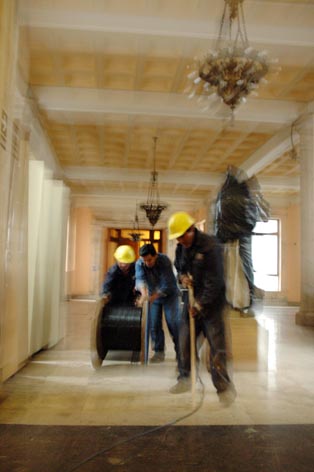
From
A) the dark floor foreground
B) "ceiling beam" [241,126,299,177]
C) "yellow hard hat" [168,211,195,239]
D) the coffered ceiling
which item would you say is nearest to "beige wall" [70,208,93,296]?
the coffered ceiling

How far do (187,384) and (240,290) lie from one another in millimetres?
1451

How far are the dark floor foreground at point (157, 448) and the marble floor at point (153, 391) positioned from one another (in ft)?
0.48

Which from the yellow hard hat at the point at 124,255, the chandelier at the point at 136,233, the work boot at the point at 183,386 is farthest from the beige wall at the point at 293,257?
the work boot at the point at 183,386

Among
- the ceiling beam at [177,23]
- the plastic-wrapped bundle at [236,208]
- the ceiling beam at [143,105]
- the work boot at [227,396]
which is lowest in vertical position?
the work boot at [227,396]

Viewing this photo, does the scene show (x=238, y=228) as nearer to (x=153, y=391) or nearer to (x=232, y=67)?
(x=232, y=67)

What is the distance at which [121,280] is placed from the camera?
4.83 meters

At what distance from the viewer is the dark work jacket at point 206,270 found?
3.29m

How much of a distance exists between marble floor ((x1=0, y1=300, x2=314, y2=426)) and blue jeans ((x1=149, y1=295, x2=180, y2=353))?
0.85 ft

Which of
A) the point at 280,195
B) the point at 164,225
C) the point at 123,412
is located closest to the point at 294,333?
the point at 123,412

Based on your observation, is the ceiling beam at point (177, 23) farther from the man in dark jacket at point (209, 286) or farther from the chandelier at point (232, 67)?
the man in dark jacket at point (209, 286)

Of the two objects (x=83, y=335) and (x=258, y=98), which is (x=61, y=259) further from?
(x=258, y=98)

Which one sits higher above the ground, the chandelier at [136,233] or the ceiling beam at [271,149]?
the ceiling beam at [271,149]

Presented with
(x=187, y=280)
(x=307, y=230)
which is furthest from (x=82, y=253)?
(x=187, y=280)

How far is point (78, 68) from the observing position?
6.45 metres
